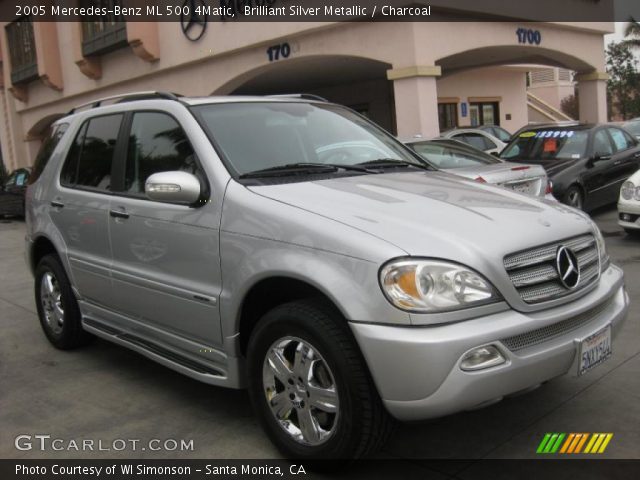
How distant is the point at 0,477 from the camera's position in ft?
10.6

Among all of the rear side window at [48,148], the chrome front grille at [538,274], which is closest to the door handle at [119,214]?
the rear side window at [48,148]

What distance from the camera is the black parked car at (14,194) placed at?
15992 mm

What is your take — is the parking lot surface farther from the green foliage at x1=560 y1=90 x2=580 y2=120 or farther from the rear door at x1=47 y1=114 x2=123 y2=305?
the green foliage at x1=560 y1=90 x2=580 y2=120

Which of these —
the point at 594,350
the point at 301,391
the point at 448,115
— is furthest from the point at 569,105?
the point at 301,391

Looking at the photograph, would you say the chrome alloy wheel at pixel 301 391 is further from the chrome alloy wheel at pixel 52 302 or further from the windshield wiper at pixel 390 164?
the chrome alloy wheel at pixel 52 302

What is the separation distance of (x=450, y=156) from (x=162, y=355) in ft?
18.0

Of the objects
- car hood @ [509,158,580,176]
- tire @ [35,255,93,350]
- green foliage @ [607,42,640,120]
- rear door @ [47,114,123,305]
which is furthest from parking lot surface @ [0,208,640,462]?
green foliage @ [607,42,640,120]

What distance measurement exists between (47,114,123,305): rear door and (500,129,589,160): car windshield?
7250 millimetres

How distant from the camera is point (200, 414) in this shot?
3.80 m

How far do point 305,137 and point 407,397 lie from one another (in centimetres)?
186

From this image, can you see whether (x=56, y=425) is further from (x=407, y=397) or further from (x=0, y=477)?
(x=407, y=397)

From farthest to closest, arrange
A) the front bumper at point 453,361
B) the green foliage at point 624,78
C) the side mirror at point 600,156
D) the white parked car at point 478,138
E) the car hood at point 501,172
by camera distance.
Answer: the green foliage at point 624,78 < the white parked car at point 478,138 < the side mirror at point 600,156 < the car hood at point 501,172 < the front bumper at point 453,361

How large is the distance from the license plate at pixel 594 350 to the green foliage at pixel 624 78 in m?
41.5

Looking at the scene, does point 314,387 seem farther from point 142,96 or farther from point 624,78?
point 624,78
